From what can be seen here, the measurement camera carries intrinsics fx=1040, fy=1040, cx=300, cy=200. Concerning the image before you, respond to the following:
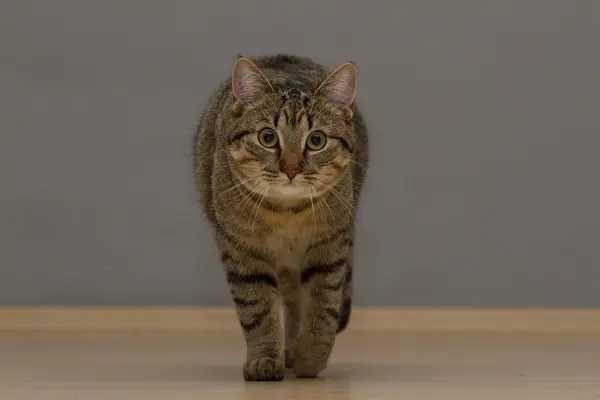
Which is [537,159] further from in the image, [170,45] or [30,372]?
[30,372]

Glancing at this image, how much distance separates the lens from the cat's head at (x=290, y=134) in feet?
7.33

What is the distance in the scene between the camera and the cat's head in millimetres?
2234

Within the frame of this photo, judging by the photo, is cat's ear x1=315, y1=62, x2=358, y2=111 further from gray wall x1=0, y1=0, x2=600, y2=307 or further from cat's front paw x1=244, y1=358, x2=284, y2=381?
gray wall x1=0, y1=0, x2=600, y2=307

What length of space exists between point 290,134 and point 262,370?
525 mm

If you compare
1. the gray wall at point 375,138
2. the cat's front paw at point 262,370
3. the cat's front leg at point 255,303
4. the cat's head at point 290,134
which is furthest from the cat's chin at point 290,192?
the gray wall at point 375,138

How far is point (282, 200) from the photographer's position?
232 cm

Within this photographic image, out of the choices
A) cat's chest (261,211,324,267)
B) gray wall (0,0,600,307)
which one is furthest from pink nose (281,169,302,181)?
gray wall (0,0,600,307)

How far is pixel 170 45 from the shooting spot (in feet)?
12.6

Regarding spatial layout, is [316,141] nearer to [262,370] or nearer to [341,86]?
[341,86]

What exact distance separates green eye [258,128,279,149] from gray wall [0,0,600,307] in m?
1.60

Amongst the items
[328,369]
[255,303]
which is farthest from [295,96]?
[328,369]

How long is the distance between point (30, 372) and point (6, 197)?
1.55m

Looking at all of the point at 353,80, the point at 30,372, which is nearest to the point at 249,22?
the point at 353,80

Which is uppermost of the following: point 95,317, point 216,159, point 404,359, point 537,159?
point 216,159
